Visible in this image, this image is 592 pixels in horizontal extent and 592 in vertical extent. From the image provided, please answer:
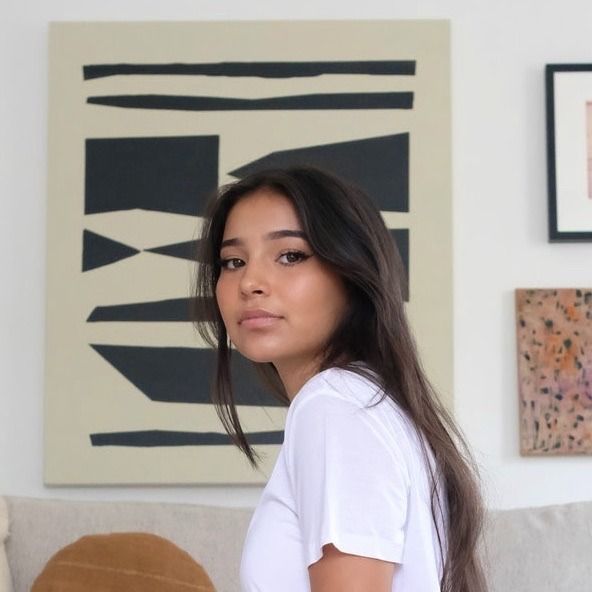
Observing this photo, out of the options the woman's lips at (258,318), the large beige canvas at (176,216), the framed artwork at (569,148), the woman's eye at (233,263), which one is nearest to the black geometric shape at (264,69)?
the large beige canvas at (176,216)

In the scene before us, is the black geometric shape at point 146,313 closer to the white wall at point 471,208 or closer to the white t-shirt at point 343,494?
the white wall at point 471,208

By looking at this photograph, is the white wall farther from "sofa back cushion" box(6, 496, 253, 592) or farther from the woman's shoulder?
the woman's shoulder

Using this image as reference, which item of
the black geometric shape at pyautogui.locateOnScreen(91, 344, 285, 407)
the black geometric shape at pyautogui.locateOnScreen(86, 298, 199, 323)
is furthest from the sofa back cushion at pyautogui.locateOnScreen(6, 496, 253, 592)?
the black geometric shape at pyautogui.locateOnScreen(86, 298, 199, 323)

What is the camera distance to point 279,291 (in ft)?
3.97

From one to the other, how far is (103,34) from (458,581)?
2124mm

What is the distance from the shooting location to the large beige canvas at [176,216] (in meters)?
2.86

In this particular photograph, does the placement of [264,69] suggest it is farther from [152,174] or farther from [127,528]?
[127,528]

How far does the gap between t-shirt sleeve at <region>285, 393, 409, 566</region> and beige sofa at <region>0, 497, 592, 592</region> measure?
141 cm

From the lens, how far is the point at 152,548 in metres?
2.28

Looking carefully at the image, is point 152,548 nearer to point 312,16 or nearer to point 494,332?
point 494,332

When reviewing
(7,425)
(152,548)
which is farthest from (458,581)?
(7,425)

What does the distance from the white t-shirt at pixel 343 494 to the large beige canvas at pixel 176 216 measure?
5.73 ft

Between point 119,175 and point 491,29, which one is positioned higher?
point 491,29

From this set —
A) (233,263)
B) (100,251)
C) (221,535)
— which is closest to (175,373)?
(100,251)
